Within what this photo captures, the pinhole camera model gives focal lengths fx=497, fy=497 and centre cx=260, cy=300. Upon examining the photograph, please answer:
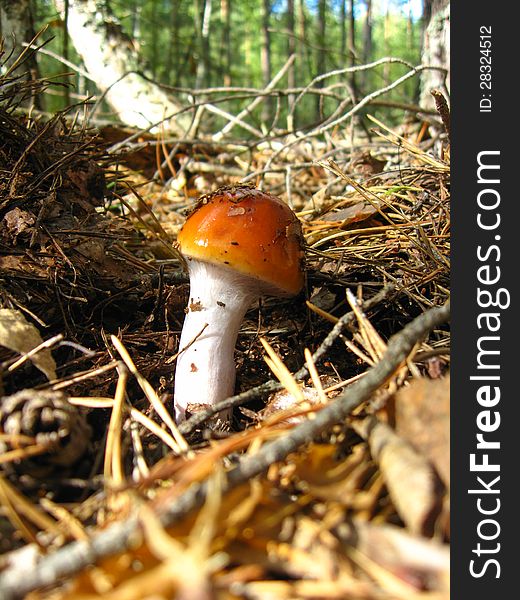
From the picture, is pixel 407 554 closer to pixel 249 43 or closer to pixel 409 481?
pixel 409 481

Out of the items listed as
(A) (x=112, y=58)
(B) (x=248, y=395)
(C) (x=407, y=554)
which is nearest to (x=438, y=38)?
(A) (x=112, y=58)

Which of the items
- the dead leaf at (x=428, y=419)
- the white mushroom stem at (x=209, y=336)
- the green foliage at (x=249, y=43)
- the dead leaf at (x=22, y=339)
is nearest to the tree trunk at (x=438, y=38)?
the white mushroom stem at (x=209, y=336)

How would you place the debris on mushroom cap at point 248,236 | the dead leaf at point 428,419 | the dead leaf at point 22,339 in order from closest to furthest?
the dead leaf at point 428,419 → the dead leaf at point 22,339 → the debris on mushroom cap at point 248,236

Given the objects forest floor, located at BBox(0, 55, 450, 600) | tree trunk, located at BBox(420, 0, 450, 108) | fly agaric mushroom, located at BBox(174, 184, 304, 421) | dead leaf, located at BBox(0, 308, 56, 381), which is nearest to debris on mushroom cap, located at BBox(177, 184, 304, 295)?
fly agaric mushroom, located at BBox(174, 184, 304, 421)

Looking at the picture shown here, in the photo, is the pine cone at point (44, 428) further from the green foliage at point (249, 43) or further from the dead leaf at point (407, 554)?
the green foliage at point (249, 43)

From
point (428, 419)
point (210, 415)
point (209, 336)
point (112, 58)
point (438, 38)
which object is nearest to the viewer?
point (428, 419)

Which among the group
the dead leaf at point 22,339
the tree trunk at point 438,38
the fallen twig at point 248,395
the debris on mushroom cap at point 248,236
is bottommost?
the fallen twig at point 248,395

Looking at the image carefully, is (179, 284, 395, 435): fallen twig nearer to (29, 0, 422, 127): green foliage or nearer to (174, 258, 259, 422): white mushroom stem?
(174, 258, 259, 422): white mushroom stem
